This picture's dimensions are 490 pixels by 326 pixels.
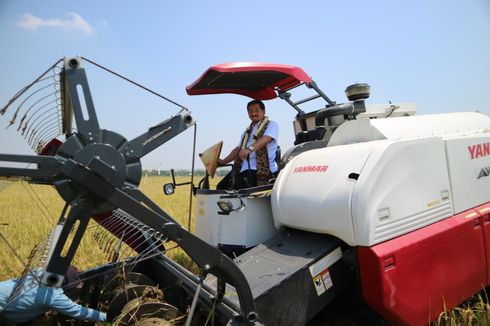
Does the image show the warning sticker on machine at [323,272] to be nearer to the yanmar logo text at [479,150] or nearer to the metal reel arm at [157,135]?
the metal reel arm at [157,135]

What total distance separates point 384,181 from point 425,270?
71 centimetres

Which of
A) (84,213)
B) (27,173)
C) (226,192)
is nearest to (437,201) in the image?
(226,192)

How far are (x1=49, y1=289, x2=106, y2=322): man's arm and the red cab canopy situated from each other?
2231mm

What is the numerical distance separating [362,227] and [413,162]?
27.2 inches

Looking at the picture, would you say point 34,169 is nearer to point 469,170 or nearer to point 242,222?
point 242,222

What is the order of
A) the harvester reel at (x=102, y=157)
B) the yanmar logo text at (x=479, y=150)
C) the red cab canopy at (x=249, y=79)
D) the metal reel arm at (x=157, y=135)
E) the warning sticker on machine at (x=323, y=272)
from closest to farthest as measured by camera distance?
1. the harvester reel at (x=102, y=157)
2. the metal reel arm at (x=157, y=135)
3. the warning sticker on machine at (x=323, y=272)
4. the yanmar logo text at (x=479, y=150)
5. the red cab canopy at (x=249, y=79)

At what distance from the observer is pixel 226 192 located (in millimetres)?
3258

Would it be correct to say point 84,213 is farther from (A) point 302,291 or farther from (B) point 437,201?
(B) point 437,201

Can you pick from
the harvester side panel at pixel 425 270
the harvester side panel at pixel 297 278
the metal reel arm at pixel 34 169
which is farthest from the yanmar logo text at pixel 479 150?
the metal reel arm at pixel 34 169

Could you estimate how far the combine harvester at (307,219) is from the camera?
1.96m

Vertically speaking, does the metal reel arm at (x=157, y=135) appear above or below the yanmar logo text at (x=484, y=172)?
above

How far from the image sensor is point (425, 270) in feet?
8.20

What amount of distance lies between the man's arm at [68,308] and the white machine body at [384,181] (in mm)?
1715

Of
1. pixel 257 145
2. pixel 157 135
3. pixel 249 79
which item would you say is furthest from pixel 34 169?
pixel 249 79
